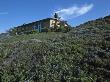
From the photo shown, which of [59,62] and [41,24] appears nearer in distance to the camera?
[59,62]

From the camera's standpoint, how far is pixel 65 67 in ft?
56.2

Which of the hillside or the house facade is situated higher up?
the house facade

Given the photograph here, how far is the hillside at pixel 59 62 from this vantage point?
16266mm

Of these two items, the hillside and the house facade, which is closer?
the hillside

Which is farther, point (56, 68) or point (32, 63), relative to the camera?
point (32, 63)

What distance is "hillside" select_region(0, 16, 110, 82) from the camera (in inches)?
640

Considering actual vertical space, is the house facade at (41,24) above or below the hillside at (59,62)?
above

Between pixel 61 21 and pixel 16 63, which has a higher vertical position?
pixel 61 21

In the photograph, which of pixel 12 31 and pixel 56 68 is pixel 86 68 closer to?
pixel 56 68

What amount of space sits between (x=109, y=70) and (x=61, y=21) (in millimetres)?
35747

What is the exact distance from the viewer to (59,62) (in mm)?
17953

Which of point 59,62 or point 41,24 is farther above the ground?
point 41,24

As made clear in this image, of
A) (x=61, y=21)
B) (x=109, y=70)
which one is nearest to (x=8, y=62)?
(x=109, y=70)

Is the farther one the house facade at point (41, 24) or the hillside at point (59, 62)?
the house facade at point (41, 24)
